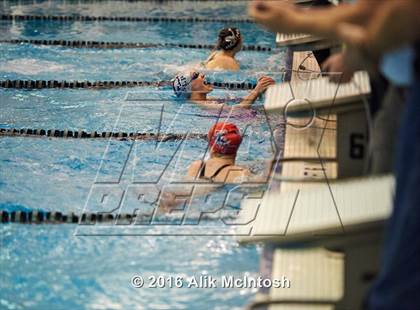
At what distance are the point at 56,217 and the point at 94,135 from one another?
4.89ft

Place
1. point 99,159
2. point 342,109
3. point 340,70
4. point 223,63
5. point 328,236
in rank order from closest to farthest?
point 328,236 → point 340,70 → point 342,109 → point 99,159 → point 223,63

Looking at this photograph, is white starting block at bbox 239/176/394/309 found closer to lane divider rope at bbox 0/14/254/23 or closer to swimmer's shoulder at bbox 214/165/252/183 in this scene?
swimmer's shoulder at bbox 214/165/252/183

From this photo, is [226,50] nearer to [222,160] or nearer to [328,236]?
[222,160]

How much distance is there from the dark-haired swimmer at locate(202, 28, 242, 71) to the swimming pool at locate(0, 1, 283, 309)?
10cm

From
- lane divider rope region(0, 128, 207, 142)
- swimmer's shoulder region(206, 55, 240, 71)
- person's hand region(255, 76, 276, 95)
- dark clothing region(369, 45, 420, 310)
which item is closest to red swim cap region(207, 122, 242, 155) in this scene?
lane divider rope region(0, 128, 207, 142)

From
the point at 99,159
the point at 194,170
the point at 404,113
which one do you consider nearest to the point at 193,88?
the point at 99,159

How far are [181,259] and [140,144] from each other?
1832 millimetres

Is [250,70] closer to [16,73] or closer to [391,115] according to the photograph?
[16,73]

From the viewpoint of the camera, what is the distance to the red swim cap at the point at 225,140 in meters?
4.03

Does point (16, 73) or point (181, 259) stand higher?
point (16, 73)

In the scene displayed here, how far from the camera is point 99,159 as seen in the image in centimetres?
475

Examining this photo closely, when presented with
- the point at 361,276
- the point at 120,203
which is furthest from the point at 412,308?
the point at 120,203

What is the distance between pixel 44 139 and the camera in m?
5.13

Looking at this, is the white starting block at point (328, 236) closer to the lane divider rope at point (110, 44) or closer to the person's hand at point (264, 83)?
the person's hand at point (264, 83)
